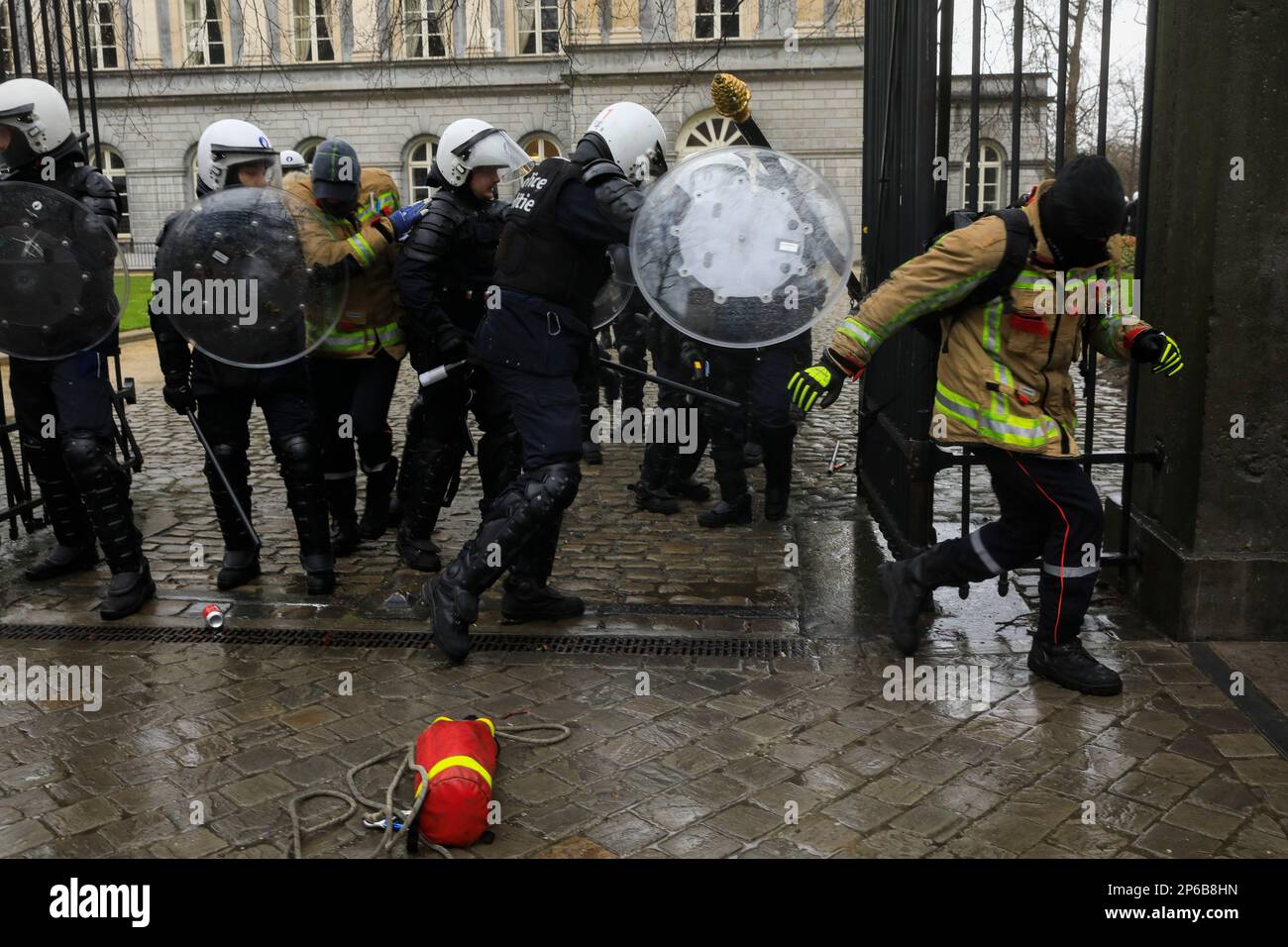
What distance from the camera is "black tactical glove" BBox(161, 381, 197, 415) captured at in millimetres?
5414

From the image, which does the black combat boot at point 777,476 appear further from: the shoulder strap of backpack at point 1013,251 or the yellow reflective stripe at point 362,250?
the shoulder strap of backpack at point 1013,251

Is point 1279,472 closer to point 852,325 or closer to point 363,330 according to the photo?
point 852,325

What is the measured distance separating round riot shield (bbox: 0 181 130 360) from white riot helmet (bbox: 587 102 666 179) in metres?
2.12

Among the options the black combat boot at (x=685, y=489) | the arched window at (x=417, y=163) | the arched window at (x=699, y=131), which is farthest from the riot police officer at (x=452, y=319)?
the arched window at (x=417, y=163)

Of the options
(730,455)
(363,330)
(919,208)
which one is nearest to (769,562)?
(730,455)

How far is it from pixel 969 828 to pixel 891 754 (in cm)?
50

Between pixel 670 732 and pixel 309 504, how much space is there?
7.55ft

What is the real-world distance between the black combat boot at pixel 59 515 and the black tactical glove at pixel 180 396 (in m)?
0.74

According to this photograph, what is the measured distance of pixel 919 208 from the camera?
16.4ft

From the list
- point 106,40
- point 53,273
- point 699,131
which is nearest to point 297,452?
point 53,273

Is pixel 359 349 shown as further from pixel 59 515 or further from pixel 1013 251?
pixel 1013 251

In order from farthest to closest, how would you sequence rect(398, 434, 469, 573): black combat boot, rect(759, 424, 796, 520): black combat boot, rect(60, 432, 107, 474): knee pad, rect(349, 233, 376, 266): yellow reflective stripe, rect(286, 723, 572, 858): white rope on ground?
rect(759, 424, 796, 520): black combat boot < rect(398, 434, 469, 573): black combat boot < rect(349, 233, 376, 266): yellow reflective stripe < rect(60, 432, 107, 474): knee pad < rect(286, 723, 572, 858): white rope on ground

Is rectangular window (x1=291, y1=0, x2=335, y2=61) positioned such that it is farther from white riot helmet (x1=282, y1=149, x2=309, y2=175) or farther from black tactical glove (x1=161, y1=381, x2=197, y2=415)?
black tactical glove (x1=161, y1=381, x2=197, y2=415)

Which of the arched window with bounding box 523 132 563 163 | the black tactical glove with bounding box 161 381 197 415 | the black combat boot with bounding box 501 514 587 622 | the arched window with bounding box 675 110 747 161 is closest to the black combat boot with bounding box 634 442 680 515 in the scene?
the black combat boot with bounding box 501 514 587 622
